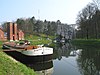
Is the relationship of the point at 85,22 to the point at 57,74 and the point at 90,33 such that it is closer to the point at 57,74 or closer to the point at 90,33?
the point at 90,33

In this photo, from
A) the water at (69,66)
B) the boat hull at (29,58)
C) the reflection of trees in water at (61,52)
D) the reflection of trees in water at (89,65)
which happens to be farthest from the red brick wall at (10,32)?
the boat hull at (29,58)

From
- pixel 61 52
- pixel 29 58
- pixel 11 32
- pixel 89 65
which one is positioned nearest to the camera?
pixel 89 65

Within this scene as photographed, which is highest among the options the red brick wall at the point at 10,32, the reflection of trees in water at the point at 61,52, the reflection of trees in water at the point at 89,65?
the red brick wall at the point at 10,32

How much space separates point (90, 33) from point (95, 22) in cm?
1212

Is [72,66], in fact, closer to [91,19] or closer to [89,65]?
[89,65]

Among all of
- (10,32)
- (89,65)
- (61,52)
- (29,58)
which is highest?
(10,32)

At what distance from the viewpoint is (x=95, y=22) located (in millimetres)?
85875

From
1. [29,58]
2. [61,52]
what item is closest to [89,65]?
[29,58]

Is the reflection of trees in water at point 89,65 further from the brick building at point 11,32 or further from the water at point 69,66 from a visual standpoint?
the brick building at point 11,32

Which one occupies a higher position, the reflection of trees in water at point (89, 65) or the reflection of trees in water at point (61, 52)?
the reflection of trees in water at point (89, 65)

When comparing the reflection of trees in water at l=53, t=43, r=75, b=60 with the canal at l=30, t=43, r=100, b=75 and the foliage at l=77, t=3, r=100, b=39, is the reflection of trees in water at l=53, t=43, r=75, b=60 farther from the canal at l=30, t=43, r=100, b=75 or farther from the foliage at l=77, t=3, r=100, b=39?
the foliage at l=77, t=3, r=100, b=39

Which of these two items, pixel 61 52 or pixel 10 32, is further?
pixel 10 32

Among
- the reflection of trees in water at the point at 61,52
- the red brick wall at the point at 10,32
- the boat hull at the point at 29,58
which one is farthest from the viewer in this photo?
the red brick wall at the point at 10,32

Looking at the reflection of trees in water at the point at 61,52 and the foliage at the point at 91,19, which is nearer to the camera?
the reflection of trees in water at the point at 61,52
